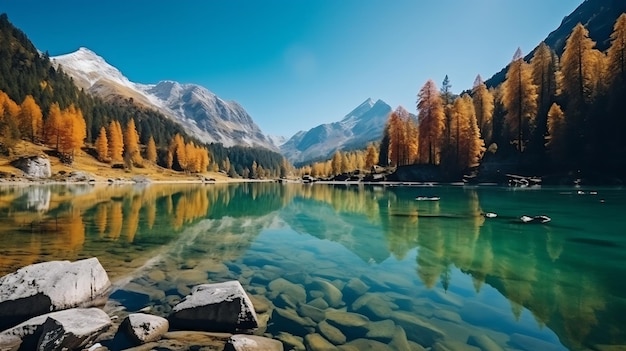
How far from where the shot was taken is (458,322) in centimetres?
1035

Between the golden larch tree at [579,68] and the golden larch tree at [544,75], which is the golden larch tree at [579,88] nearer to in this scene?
the golden larch tree at [579,68]

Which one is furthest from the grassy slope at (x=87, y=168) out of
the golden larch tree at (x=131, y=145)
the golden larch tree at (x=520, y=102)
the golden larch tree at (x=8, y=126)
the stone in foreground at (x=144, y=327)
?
the golden larch tree at (x=520, y=102)

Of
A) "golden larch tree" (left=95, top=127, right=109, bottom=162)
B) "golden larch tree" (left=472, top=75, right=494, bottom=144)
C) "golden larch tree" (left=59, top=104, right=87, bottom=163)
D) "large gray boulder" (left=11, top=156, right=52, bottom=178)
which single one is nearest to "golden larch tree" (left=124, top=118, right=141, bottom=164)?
"golden larch tree" (left=95, top=127, right=109, bottom=162)

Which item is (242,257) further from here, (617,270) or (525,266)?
(617,270)

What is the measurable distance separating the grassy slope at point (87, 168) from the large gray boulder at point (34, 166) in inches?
58.3

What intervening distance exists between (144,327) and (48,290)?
143 inches

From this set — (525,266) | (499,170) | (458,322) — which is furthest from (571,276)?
(499,170)

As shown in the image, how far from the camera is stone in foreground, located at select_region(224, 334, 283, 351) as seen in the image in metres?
8.13

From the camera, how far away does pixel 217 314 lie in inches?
387

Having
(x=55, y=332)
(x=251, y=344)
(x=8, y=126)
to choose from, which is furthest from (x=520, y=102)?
(x=8, y=126)

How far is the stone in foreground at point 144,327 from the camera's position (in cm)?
881

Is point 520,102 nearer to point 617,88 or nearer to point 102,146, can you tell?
point 617,88

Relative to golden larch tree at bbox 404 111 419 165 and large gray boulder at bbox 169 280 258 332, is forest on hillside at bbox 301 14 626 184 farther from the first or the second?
large gray boulder at bbox 169 280 258 332

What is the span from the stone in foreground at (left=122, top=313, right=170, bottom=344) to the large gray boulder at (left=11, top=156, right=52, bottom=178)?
354 ft
